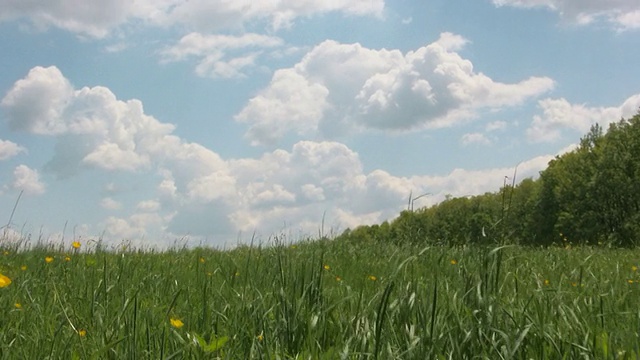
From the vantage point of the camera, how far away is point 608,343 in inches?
103

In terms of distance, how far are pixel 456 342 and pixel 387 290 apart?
0.50 m

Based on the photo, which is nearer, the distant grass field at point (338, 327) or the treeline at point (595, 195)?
the distant grass field at point (338, 327)

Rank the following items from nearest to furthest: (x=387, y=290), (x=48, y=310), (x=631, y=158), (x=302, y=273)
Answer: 1. (x=387, y=290)
2. (x=302, y=273)
3. (x=48, y=310)
4. (x=631, y=158)

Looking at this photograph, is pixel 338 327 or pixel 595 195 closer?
pixel 338 327

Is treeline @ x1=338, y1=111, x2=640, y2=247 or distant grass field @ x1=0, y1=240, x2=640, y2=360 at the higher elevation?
treeline @ x1=338, y1=111, x2=640, y2=247

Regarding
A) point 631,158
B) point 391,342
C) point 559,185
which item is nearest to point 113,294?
point 391,342

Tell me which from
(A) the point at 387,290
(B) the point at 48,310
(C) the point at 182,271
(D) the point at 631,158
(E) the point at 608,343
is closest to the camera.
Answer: (A) the point at 387,290

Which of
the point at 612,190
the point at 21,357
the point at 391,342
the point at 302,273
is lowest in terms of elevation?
the point at 21,357

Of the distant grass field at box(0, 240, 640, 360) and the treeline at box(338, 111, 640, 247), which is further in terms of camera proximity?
the treeline at box(338, 111, 640, 247)

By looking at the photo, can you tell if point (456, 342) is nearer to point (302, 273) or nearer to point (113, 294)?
point (302, 273)

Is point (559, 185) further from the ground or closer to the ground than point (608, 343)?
further from the ground

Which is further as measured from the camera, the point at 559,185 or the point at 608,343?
the point at 559,185

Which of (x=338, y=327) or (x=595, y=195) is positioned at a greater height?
(x=595, y=195)

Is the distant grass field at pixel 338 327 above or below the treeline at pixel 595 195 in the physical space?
below
